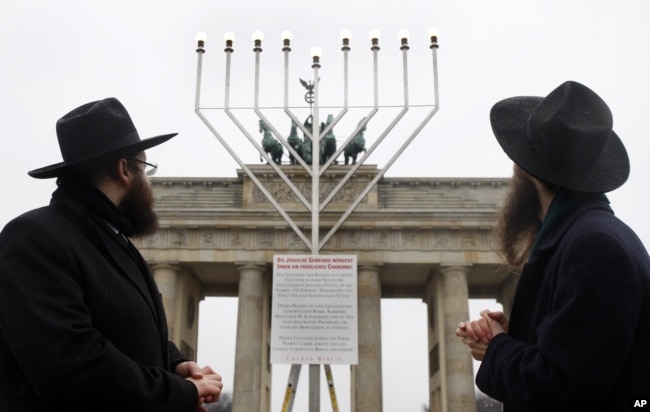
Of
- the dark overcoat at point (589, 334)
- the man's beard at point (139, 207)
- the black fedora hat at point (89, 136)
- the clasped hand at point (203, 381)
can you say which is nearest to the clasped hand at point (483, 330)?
the dark overcoat at point (589, 334)

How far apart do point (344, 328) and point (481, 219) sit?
12.8 meters

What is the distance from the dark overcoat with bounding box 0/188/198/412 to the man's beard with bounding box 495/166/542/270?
1402 millimetres

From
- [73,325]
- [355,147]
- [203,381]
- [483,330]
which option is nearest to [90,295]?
[73,325]

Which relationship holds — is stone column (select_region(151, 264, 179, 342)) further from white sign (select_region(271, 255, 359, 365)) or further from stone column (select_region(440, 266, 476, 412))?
white sign (select_region(271, 255, 359, 365))

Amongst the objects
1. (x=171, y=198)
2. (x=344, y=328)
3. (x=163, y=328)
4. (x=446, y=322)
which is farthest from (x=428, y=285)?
(x=163, y=328)

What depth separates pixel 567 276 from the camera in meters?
2.23

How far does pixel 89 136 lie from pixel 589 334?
6.52 ft

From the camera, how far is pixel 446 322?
983 inches

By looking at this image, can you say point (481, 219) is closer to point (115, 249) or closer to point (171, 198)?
point (171, 198)

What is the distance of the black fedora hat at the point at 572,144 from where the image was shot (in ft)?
8.01

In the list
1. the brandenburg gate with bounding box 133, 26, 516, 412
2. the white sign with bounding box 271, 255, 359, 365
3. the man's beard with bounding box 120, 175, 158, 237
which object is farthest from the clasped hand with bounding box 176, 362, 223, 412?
the brandenburg gate with bounding box 133, 26, 516, 412

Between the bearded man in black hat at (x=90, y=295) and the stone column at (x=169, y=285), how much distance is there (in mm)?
22592

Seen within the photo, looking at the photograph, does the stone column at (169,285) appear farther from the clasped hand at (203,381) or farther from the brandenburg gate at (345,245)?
the clasped hand at (203,381)

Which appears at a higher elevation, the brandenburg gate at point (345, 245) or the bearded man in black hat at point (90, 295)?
the brandenburg gate at point (345, 245)
